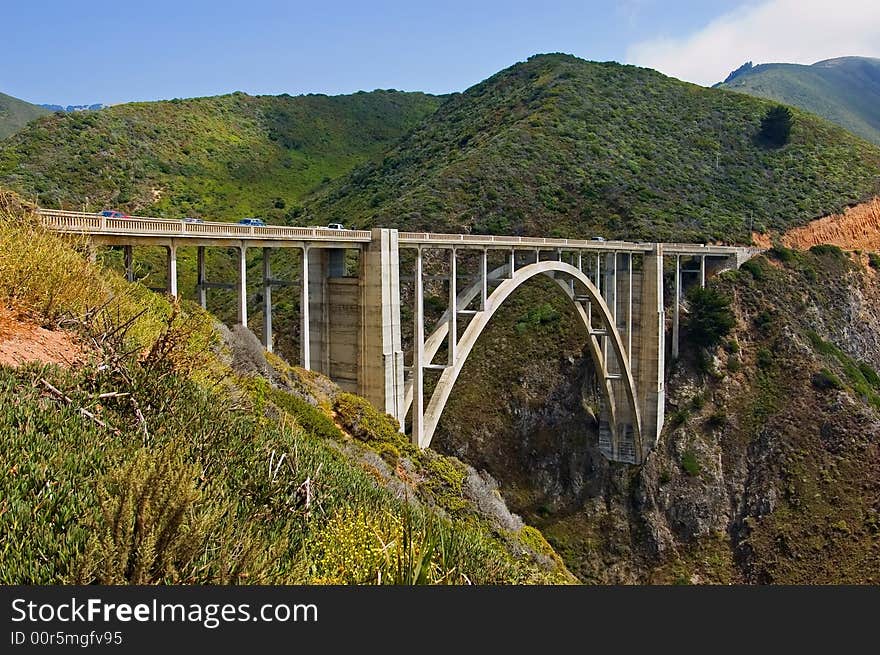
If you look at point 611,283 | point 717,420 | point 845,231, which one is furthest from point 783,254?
point 611,283

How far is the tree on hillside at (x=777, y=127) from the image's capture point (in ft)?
236

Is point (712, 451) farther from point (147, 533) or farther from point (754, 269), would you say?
point (147, 533)

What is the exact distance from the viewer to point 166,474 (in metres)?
6.30

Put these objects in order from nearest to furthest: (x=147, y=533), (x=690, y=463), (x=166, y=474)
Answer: (x=147, y=533) → (x=166, y=474) → (x=690, y=463)

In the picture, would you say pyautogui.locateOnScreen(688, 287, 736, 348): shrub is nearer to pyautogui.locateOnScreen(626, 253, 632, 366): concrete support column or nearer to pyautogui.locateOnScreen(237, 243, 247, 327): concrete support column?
pyautogui.locateOnScreen(626, 253, 632, 366): concrete support column

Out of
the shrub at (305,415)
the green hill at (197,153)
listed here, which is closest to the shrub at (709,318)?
the shrub at (305,415)

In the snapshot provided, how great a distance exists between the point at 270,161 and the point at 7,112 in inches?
4000

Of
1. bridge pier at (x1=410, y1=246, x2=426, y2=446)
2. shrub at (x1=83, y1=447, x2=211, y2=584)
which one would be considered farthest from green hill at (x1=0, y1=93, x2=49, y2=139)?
shrub at (x1=83, y1=447, x2=211, y2=584)

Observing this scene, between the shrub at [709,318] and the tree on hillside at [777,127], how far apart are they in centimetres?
3438

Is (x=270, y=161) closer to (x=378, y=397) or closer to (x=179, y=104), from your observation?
(x=179, y=104)

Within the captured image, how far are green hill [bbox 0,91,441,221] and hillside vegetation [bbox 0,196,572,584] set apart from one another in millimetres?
29960

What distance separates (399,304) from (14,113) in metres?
166

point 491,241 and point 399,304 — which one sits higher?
point 491,241

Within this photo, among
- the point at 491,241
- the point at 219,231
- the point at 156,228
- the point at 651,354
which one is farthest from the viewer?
the point at 651,354
